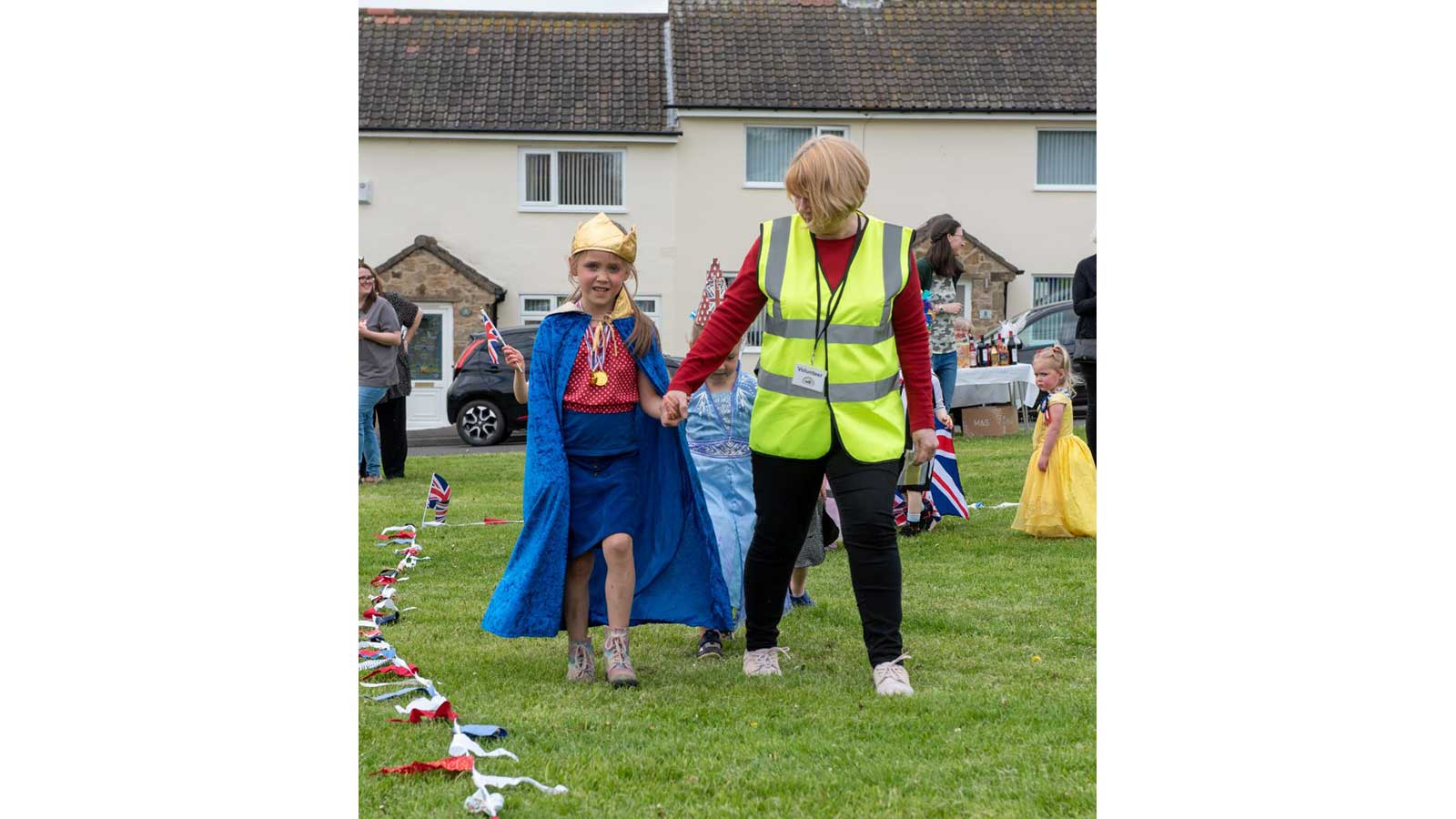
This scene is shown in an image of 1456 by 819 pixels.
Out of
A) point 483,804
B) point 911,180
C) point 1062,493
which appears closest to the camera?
point 483,804

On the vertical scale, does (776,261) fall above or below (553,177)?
below

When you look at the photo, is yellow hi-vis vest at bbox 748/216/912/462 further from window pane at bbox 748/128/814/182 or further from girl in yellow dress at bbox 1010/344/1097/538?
window pane at bbox 748/128/814/182

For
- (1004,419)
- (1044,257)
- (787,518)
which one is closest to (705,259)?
(1044,257)

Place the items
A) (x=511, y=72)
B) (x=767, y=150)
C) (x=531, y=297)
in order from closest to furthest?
(x=531, y=297), (x=767, y=150), (x=511, y=72)

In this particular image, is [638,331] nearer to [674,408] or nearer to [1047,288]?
[674,408]

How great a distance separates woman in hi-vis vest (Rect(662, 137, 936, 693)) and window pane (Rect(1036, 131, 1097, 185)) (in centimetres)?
2546

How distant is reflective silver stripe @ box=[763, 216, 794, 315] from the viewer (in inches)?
196

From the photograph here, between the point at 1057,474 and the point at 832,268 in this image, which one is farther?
the point at 1057,474

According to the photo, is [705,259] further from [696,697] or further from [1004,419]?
[696,697]

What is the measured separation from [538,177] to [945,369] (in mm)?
20275

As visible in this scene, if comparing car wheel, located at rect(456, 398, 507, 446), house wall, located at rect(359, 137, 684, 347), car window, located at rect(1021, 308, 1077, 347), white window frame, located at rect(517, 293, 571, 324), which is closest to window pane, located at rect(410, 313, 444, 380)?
house wall, located at rect(359, 137, 684, 347)

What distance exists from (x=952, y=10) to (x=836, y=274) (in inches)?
1100

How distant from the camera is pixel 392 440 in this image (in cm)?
1370

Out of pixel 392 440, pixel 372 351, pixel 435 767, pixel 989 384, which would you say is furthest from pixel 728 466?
pixel 989 384
